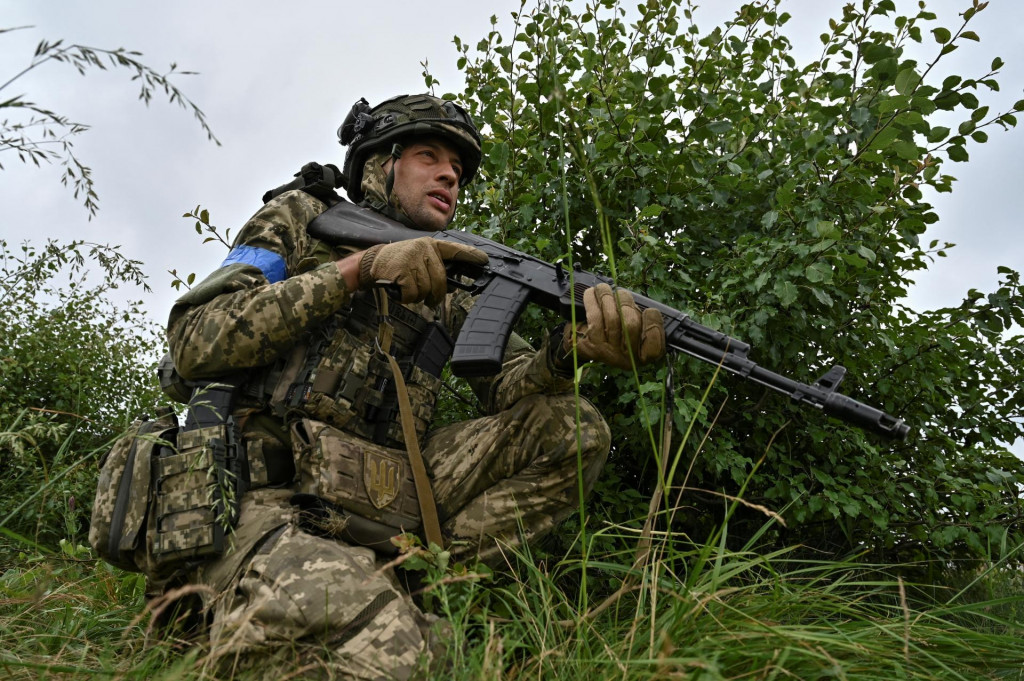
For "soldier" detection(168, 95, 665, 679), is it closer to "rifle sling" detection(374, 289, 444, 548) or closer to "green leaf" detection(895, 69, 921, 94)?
"rifle sling" detection(374, 289, 444, 548)

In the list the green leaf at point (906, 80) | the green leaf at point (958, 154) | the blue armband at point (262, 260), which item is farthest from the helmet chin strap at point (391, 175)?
the green leaf at point (958, 154)

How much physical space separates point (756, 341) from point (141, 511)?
2.56 meters

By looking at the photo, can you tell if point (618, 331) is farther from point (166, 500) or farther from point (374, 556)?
point (166, 500)

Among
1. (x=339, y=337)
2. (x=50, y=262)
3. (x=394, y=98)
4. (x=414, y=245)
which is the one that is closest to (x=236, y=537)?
(x=339, y=337)

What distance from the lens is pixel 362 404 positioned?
327 centimetres

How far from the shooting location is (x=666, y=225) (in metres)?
3.96

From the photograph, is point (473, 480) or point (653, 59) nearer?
point (473, 480)

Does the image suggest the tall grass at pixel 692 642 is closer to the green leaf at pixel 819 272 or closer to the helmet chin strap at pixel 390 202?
the green leaf at pixel 819 272

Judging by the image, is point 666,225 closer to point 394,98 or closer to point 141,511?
point 394,98

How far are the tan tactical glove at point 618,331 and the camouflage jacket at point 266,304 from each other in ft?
1.01

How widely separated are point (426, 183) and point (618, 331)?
4.31 ft

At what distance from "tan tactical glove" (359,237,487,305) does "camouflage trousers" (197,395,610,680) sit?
66cm

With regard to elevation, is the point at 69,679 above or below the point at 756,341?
below

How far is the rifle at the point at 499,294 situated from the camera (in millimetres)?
2982
